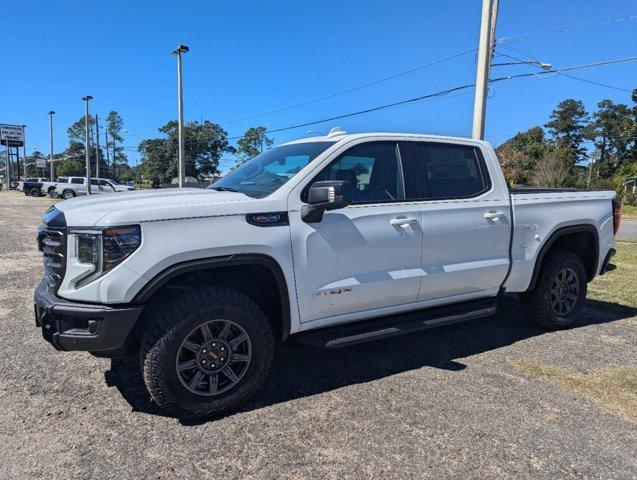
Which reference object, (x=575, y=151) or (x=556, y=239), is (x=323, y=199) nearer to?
(x=556, y=239)

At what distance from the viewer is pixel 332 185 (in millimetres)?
3426

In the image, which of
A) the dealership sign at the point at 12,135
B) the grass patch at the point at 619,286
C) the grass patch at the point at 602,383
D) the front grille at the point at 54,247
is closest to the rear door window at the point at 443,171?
the grass patch at the point at 602,383

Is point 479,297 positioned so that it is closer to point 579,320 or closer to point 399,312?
point 399,312

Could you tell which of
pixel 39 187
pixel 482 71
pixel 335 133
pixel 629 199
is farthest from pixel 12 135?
pixel 335 133

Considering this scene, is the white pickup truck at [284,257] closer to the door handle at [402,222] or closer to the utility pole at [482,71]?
the door handle at [402,222]

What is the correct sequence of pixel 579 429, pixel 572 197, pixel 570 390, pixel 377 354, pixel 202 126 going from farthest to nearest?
pixel 202 126, pixel 572 197, pixel 377 354, pixel 570 390, pixel 579 429

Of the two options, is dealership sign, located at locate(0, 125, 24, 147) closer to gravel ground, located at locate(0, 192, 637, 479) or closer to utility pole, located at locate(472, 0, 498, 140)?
utility pole, located at locate(472, 0, 498, 140)

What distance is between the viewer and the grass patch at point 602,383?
368 centimetres

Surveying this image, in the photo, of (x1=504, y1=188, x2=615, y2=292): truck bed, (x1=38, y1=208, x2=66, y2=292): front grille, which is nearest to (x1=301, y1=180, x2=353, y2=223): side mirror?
(x1=38, y1=208, x2=66, y2=292): front grille

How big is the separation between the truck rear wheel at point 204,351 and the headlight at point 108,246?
0.42m

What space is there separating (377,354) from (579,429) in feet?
5.82

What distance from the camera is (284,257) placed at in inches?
138

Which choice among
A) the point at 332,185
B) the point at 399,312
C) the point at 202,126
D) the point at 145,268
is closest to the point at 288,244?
the point at 332,185

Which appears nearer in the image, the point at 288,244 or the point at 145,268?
the point at 145,268
